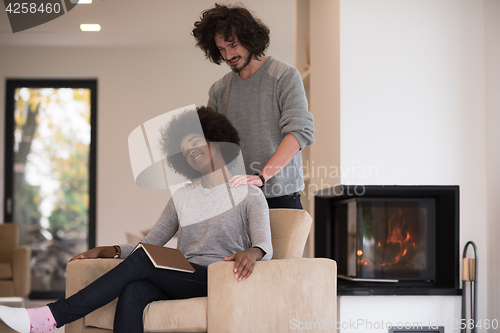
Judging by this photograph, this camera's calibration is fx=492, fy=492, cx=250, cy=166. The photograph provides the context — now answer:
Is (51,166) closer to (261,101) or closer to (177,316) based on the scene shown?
(261,101)

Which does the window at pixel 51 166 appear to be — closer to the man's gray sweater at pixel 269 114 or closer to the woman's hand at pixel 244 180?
the man's gray sweater at pixel 269 114

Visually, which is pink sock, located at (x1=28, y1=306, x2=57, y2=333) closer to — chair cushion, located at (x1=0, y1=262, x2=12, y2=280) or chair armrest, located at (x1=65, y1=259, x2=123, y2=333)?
chair armrest, located at (x1=65, y1=259, x2=123, y2=333)

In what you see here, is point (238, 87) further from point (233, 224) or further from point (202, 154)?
point (233, 224)

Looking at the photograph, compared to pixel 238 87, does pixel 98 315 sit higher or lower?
lower

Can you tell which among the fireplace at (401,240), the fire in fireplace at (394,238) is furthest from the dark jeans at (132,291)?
the fire in fireplace at (394,238)

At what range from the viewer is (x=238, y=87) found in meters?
2.16

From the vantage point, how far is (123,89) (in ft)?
18.3

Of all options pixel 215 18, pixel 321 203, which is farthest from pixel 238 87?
pixel 321 203

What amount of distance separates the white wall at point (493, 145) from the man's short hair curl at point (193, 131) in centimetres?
144

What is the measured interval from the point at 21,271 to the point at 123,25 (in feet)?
8.42

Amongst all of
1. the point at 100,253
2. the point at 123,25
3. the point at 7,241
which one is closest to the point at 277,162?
the point at 100,253

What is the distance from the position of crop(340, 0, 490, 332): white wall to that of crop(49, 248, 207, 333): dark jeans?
4.06 feet

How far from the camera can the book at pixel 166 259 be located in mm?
1651

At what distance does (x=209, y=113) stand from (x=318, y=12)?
1435mm
